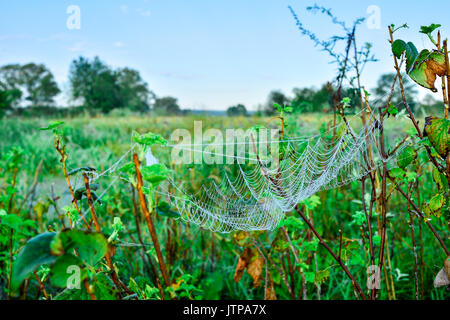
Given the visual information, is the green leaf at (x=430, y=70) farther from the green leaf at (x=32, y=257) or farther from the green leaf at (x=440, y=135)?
the green leaf at (x=32, y=257)

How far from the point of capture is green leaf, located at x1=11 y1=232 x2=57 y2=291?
417 millimetres

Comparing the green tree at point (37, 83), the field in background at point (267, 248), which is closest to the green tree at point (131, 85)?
the green tree at point (37, 83)

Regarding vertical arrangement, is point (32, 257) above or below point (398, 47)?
below

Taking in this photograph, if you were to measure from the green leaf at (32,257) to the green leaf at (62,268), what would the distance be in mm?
16

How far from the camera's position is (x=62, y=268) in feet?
1.47

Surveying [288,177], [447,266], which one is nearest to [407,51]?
[447,266]

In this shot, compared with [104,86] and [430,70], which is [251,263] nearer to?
[430,70]

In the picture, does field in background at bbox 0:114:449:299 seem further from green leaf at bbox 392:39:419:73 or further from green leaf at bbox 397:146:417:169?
green leaf at bbox 392:39:419:73

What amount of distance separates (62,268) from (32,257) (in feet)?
0.13

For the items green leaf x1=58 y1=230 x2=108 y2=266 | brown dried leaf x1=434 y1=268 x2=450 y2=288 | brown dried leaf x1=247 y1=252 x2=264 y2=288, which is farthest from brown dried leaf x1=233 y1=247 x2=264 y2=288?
green leaf x1=58 y1=230 x2=108 y2=266

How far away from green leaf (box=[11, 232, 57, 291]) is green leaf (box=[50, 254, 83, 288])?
0.05 feet

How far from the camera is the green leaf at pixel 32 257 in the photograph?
417mm
